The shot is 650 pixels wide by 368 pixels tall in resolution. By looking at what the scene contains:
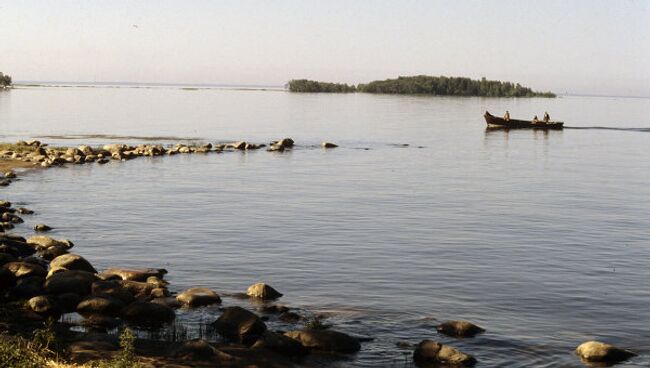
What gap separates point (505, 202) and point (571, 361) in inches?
943

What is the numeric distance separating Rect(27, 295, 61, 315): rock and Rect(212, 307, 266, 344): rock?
165 inches

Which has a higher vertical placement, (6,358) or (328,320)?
(6,358)

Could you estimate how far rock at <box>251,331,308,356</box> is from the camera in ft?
56.5

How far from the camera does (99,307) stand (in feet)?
65.1

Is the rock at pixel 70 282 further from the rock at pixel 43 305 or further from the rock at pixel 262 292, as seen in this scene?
the rock at pixel 262 292

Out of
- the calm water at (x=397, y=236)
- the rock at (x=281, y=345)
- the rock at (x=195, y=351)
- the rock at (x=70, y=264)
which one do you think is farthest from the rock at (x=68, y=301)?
the rock at (x=281, y=345)

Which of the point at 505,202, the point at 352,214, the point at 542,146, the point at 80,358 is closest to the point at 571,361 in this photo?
the point at 80,358

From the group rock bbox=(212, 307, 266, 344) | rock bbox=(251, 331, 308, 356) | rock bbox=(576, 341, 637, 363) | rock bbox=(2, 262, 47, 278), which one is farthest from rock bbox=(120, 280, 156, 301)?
rock bbox=(576, 341, 637, 363)

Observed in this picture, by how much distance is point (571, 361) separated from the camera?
1773 centimetres

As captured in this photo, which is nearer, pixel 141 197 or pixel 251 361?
pixel 251 361

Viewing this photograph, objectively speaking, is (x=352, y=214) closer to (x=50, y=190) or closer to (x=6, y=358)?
(x=50, y=190)

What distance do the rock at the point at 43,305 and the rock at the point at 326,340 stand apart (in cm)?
617

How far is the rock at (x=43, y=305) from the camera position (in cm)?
1959

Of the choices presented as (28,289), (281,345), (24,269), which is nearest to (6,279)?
(24,269)
